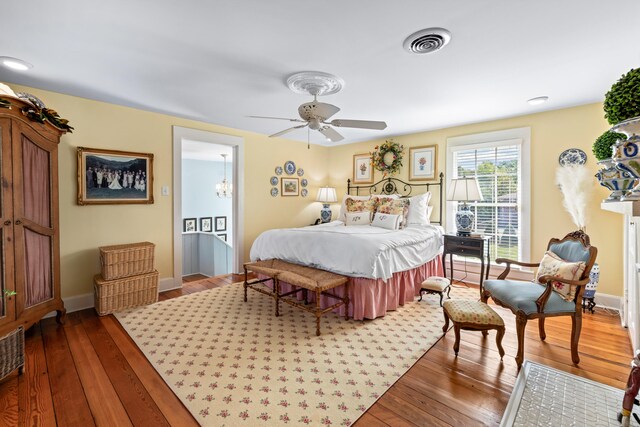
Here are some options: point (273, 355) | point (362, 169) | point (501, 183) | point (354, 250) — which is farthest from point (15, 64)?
point (501, 183)

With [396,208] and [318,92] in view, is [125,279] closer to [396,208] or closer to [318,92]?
[318,92]

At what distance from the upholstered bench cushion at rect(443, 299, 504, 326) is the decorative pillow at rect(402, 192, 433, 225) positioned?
2.06 metres

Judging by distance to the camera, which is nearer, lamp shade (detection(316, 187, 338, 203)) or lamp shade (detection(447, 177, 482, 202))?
lamp shade (detection(447, 177, 482, 202))

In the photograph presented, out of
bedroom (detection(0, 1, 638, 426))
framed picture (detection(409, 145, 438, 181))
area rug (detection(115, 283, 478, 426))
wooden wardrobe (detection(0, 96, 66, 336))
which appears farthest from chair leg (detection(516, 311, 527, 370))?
wooden wardrobe (detection(0, 96, 66, 336))

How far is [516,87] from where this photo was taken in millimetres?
2967

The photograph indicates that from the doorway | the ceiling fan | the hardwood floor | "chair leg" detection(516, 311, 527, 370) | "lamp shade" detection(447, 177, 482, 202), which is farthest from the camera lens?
the doorway

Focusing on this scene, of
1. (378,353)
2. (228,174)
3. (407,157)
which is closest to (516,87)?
(407,157)

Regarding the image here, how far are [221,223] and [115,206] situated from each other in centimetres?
434

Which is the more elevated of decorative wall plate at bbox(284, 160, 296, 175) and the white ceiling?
the white ceiling

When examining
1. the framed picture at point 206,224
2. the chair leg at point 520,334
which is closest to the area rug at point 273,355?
the chair leg at point 520,334

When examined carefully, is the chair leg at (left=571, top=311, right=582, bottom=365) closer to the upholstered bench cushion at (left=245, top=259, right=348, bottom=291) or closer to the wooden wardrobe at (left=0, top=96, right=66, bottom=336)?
the upholstered bench cushion at (left=245, top=259, right=348, bottom=291)

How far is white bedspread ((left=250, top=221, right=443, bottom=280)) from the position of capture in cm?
297

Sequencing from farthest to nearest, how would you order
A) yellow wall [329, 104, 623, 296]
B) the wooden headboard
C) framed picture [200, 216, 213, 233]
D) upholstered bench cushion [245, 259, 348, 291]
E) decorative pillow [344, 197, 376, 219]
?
framed picture [200, 216, 213, 233]
the wooden headboard
decorative pillow [344, 197, 376, 219]
yellow wall [329, 104, 623, 296]
upholstered bench cushion [245, 259, 348, 291]

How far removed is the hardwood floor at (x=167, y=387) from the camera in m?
1.72
